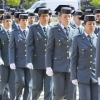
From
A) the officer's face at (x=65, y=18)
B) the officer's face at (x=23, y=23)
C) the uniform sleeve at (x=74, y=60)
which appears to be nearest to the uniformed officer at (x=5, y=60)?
the officer's face at (x=23, y=23)

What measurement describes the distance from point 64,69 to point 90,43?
29.7 inches

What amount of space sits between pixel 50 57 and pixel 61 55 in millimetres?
185

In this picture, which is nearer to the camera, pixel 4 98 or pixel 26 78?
pixel 26 78

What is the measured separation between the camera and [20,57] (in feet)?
24.2

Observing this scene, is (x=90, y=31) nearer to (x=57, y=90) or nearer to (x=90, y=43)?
(x=90, y=43)

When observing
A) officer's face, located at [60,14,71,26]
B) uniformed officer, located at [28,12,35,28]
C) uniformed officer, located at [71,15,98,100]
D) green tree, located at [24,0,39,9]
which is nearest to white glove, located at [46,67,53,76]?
uniformed officer, located at [71,15,98,100]

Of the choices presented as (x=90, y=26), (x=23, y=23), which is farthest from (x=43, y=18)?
(x=90, y=26)

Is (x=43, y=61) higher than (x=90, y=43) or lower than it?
lower

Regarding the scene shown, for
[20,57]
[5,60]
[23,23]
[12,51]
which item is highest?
[23,23]

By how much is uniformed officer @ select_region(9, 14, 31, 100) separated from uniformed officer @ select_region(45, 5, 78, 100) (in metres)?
0.84

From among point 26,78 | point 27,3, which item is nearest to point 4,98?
point 26,78

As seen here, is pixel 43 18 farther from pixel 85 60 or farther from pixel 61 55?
pixel 85 60

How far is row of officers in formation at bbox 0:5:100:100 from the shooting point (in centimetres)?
597

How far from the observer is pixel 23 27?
738cm
